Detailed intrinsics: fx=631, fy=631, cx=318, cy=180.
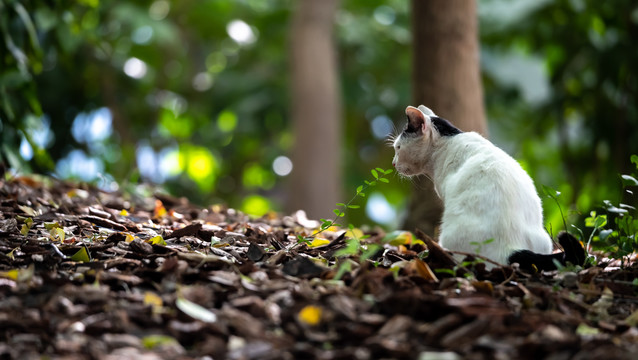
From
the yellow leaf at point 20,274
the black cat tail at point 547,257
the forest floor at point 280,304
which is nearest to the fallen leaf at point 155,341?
the forest floor at point 280,304

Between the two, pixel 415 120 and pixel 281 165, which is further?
pixel 281 165

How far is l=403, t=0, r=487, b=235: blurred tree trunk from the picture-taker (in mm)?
5281

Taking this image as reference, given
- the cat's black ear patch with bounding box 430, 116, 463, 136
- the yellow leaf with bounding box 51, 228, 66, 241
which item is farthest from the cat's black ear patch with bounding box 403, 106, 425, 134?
the yellow leaf with bounding box 51, 228, 66, 241

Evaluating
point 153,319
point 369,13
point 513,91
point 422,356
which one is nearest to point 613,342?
point 422,356

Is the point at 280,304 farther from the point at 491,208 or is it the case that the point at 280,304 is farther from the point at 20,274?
the point at 491,208

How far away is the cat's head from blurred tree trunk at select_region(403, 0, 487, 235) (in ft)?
4.62

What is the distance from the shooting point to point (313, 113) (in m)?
8.66

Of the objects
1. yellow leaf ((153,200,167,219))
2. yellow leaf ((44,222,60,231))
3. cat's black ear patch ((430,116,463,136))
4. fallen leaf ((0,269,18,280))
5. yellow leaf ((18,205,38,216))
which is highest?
cat's black ear patch ((430,116,463,136))

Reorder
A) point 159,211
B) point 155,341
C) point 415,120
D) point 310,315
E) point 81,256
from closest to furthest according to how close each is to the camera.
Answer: point 155,341, point 310,315, point 81,256, point 415,120, point 159,211

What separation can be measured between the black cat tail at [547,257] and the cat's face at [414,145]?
3.27 ft

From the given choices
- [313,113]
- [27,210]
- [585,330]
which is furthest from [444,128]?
[313,113]

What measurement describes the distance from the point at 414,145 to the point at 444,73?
1.81 meters

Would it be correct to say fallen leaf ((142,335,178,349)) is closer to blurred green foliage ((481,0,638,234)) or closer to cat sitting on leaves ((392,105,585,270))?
cat sitting on leaves ((392,105,585,270))

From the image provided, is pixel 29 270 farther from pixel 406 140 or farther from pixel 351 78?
pixel 351 78
